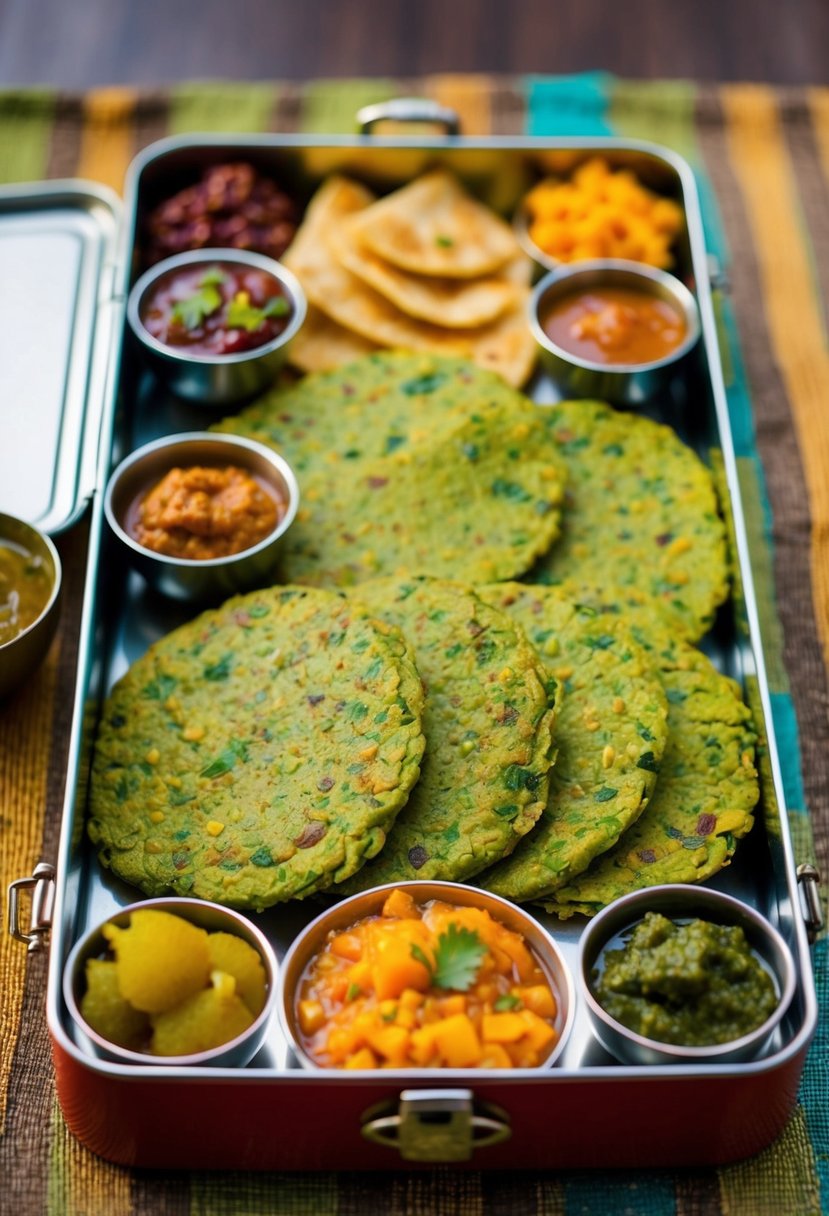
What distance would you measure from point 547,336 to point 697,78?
282cm

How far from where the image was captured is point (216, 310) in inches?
219

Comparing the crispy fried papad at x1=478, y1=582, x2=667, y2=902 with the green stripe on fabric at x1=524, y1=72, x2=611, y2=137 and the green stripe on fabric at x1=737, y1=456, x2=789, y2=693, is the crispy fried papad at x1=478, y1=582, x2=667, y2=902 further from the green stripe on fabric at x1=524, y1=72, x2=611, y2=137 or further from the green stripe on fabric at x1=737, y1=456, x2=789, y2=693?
the green stripe on fabric at x1=524, y1=72, x2=611, y2=137

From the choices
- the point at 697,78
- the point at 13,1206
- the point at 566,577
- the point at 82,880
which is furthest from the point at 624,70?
the point at 13,1206

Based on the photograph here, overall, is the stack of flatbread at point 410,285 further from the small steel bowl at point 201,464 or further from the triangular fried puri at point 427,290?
the small steel bowl at point 201,464

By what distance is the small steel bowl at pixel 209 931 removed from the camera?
138 inches

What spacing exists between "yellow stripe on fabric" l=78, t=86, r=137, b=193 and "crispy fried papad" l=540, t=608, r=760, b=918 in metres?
4.02

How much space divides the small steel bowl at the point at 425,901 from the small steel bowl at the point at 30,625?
1.50 m

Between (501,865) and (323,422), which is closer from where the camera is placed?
(501,865)

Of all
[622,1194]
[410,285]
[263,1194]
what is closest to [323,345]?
[410,285]

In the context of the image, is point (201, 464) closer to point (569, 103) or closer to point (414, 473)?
point (414, 473)

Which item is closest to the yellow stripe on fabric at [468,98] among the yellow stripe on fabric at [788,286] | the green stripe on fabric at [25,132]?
the yellow stripe on fabric at [788,286]

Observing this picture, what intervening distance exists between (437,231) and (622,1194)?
4.05 m

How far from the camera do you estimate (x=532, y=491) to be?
503 centimetres

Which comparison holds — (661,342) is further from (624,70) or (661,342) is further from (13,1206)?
(13,1206)
